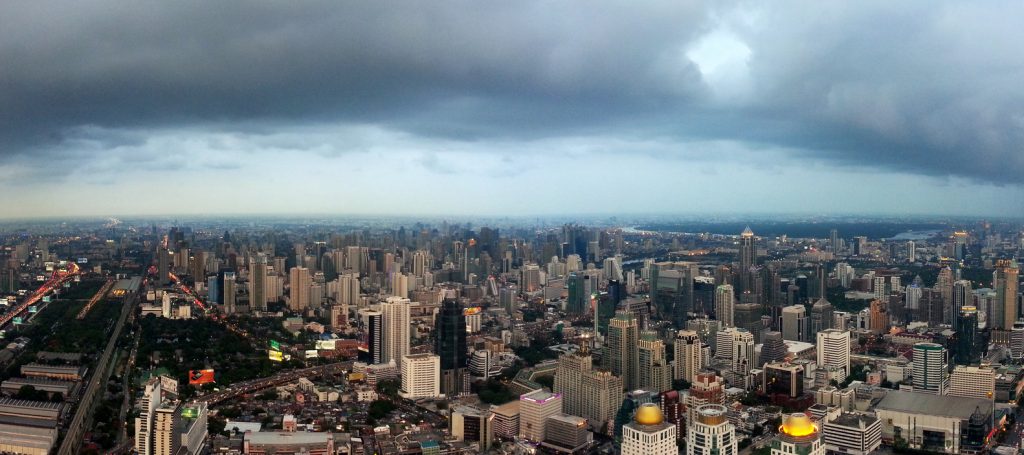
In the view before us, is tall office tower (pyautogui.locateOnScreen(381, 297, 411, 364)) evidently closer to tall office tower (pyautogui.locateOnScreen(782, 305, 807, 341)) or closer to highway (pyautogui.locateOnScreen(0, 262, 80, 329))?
highway (pyautogui.locateOnScreen(0, 262, 80, 329))

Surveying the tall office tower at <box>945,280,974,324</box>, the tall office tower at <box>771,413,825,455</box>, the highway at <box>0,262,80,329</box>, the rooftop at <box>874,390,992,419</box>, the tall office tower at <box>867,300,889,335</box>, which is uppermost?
the highway at <box>0,262,80,329</box>

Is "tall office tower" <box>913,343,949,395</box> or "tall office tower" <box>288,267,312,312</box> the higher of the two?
"tall office tower" <box>288,267,312,312</box>

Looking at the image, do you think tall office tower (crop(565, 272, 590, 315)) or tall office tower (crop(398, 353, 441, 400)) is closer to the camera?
tall office tower (crop(398, 353, 441, 400))

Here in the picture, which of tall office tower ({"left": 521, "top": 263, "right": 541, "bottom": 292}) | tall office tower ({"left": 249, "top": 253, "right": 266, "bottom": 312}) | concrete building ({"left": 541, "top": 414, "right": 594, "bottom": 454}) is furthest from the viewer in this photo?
tall office tower ({"left": 521, "top": 263, "right": 541, "bottom": 292})

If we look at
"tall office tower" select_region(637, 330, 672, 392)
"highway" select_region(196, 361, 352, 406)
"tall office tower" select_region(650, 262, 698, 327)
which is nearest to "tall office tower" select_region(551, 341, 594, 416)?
"tall office tower" select_region(637, 330, 672, 392)

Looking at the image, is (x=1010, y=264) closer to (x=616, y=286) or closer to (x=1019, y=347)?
(x=1019, y=347)

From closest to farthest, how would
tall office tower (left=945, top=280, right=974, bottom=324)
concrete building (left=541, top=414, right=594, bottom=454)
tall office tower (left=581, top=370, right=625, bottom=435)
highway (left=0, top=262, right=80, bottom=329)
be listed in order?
1. concrete building (left=541, top=414, right=594, bottom=454)
2. tall office tower (left=581, top=370, right=625, bottom=435)
3. highway (left=0, top=262, right=80, bottom=329)
4. tall office tower (left=945, top=280, right=974, bottom=324)
